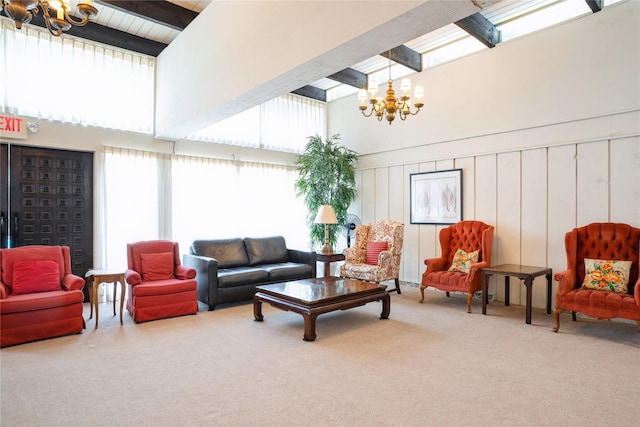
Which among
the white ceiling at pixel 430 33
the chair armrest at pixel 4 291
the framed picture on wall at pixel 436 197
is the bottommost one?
the chair armrest at pixel 4 291

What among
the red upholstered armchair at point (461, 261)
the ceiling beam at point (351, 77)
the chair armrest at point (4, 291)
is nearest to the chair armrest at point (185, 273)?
the chair armrest at point (4, 291)

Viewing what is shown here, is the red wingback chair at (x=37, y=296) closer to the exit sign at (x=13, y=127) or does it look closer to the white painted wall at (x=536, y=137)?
the exit sign at (x=13, y=127)

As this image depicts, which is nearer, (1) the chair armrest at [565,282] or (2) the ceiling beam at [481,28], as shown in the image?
(1) the chair armrest at [565,282]

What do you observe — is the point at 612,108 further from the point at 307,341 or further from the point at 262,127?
the point at 262,127

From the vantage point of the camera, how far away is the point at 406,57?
5988 millimetres

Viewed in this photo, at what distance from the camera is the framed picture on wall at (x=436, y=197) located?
5.87 metres

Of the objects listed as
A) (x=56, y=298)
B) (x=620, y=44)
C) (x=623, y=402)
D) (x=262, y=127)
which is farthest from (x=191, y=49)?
(x=623, y=402)

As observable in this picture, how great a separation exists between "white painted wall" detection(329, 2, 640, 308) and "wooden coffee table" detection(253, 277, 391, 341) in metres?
2.23

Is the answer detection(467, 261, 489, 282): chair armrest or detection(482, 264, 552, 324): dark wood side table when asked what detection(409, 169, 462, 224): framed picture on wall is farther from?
detection(482, 264, 552, 324): dark wood side table

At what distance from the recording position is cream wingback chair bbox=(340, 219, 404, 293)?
5.48 meters

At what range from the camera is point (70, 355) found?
3.29 meters

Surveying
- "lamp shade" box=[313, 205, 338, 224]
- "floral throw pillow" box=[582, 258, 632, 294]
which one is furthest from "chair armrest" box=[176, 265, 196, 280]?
"floral throw pillow" box=[582, 258, 632, 294]

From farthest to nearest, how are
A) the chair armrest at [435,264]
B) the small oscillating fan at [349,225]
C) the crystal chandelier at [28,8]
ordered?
the small oscillating fan at [349,225]
the chair armrest at [435,264]
the crystal chandelier at [28,8]

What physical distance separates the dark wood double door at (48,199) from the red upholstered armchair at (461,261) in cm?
494
